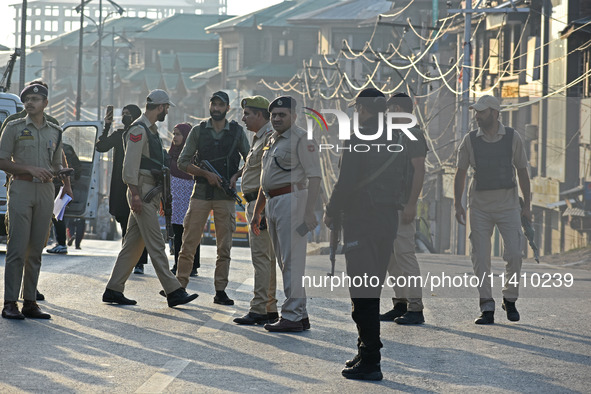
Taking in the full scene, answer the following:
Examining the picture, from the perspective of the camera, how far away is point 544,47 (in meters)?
36.5

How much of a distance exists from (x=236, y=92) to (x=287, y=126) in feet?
215

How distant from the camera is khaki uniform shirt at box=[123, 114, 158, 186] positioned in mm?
10109

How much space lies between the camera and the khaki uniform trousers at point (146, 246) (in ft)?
33.3

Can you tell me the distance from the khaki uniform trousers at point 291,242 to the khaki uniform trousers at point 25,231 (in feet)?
6.51

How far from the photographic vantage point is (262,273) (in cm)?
962

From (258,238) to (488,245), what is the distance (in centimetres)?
204

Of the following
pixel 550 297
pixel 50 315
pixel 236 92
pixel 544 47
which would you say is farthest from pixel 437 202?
pixel 50 315

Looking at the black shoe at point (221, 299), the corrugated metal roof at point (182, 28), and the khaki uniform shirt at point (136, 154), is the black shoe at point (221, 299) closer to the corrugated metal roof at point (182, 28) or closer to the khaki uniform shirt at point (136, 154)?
the khaki uniform shirt at point (136, 154)

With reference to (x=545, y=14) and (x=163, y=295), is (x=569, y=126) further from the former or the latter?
(x=163, y=295)

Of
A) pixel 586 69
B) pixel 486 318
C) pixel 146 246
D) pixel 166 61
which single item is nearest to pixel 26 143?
pixel 146 246

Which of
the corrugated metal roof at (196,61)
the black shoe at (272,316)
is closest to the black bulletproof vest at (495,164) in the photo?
the black shoe at (272,316)

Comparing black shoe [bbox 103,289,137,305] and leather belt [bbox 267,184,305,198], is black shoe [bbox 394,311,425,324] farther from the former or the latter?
black shoe [bbox 103,289,137,305]

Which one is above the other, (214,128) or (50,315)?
(214,128)

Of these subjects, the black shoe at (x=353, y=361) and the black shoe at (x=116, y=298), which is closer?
the black shoe at (x=353, y=361)
